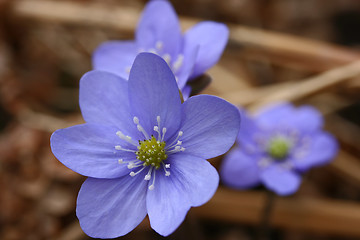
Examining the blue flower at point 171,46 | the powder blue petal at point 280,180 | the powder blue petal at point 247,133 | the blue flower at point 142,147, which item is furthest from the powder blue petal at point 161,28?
the powder blue petal at point 280,180

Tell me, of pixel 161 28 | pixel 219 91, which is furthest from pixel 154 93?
pixel 219 91

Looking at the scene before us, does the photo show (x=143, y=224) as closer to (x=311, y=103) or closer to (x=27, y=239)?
(x=27, y=239)

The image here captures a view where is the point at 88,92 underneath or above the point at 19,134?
above

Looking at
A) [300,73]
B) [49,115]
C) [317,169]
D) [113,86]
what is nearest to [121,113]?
[113,86]

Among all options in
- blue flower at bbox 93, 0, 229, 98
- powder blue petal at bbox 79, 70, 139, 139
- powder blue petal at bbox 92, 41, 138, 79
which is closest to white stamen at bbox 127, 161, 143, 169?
powder blue petal at bbox 79, 70, 139, 139

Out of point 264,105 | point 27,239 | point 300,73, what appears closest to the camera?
point 27,239

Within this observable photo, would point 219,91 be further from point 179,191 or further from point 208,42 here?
point 179,191
